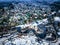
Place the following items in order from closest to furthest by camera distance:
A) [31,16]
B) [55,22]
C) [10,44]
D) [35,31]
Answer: [10,44] → [35,31] → [55,22] → [31,16]

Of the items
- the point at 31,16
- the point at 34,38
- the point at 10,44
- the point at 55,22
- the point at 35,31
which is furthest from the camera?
the point at 31,16

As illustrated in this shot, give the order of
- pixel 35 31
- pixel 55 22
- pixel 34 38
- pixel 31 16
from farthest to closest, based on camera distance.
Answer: pixel 31 16
pixel 55 22
pixel 35 31
pixel 34 38

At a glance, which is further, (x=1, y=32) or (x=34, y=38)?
(x=1, y=32)

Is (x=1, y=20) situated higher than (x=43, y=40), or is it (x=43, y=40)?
(x=1, y=20)

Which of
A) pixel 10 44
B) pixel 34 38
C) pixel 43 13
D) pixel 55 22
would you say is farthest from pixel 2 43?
pixel 43 13

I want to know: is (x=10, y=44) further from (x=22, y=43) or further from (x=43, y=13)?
(x=43, y=13)

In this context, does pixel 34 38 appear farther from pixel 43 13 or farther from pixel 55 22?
pixel 43 13

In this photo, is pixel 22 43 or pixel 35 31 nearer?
pixel 22 43

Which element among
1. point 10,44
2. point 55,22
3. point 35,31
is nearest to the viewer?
A: point 10,44

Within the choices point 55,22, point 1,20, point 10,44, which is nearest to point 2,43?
point 10,44
